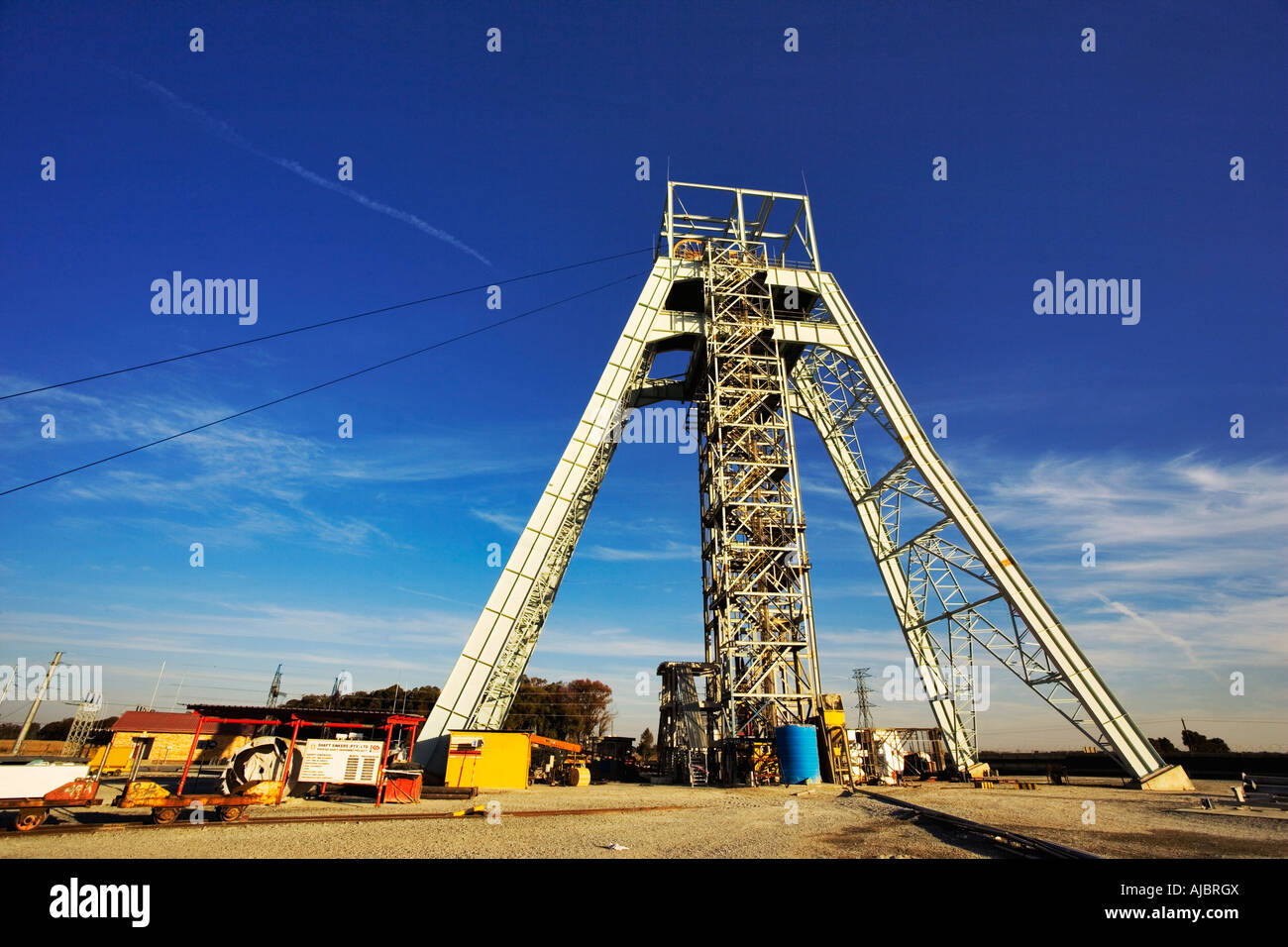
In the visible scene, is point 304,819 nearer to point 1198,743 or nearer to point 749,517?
point 749,517

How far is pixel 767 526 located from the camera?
23.9 m

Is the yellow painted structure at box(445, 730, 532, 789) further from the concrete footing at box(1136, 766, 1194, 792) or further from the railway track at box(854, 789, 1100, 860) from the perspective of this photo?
the concrete footing at box(1136, 766, 1194, 792)

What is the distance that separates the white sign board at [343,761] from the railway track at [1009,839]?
13764 millimetres

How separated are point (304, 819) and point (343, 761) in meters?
3.63

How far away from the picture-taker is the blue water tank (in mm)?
19056

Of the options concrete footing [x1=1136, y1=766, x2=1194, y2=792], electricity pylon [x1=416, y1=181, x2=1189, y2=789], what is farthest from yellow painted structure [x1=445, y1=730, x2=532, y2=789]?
concrete footing [x1=1136, y1=766, x2=1194, y2=792]

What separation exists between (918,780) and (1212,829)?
1251 centimetres

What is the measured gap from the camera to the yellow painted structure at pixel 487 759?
19016 millimetres

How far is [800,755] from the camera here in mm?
19141

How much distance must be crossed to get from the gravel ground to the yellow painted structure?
3907mm

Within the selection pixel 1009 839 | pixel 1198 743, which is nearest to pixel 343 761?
pixel 1009 839

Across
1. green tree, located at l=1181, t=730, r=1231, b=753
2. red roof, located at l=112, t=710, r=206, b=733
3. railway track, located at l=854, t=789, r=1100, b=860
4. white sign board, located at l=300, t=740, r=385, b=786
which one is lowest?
green tree, located at l=1181, t=730, r=1231, b=753

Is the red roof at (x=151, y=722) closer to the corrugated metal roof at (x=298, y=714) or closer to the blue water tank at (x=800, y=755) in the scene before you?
the corrugated metal roof at (x=298, y=714)
